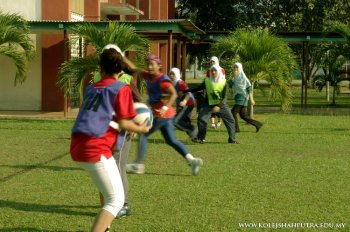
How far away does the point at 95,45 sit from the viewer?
18.8 meters

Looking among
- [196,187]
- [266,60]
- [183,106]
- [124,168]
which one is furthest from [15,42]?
[124,168]

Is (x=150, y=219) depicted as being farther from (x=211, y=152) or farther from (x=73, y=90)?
(x=73, y=90)

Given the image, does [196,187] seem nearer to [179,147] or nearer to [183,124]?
[179,147]

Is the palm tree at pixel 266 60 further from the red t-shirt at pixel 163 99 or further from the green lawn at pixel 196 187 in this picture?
the red t-shirt at pixel 163 99

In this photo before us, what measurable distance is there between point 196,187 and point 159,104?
1.40m

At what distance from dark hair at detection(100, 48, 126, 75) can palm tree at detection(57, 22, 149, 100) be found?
12761 mm

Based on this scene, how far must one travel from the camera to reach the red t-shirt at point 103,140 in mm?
5598

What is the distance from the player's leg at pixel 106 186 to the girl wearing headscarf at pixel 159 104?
12.1ft

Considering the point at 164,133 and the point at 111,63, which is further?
the point at 164,133

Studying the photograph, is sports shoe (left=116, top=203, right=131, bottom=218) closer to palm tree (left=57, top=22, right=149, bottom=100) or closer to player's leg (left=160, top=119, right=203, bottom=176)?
player's leg (left=160, top=119, right=203, bottom=176)

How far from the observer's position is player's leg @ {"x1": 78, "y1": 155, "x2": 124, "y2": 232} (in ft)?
18.5

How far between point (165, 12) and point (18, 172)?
36549 millimetres

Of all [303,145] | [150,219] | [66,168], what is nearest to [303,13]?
[303,145]

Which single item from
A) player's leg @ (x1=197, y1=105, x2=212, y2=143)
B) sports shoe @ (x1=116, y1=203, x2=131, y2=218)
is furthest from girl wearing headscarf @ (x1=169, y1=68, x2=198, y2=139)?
sports shoe @ (x1=116, y1=203, x2=131, y2=218)
